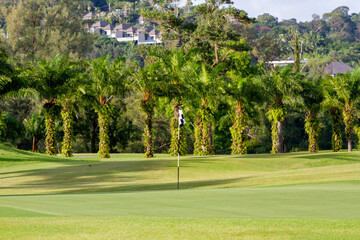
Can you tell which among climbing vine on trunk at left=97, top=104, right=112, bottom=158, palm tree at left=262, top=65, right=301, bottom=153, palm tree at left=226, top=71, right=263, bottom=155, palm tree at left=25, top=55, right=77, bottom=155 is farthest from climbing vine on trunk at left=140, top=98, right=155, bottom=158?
palm tree at left=262, top=65, right=301, bottom=153

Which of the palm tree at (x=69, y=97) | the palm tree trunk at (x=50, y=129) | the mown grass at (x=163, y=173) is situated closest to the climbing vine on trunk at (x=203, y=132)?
the mown grass at (x=163, y=173)

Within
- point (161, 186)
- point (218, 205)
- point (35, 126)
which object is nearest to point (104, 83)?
point (35, 126)

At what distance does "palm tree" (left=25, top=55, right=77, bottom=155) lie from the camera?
136 feet

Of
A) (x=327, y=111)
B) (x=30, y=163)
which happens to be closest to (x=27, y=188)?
(x=30, y=163)

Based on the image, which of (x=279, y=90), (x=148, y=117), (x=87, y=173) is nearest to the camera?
(x=87, y=173)

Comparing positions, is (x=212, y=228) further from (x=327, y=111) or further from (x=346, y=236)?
(x=327, y=111)

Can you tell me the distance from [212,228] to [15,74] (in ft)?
106

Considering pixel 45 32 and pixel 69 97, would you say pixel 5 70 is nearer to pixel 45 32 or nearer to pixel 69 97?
pixel 69 97

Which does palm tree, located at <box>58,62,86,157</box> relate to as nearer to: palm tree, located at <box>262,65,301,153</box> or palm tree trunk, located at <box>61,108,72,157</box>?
palm tree trunk, located at <box>61,108,72,157</box>

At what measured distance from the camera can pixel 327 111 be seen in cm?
4997

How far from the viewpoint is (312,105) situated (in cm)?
5019

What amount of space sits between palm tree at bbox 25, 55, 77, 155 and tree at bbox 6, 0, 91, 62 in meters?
36.2

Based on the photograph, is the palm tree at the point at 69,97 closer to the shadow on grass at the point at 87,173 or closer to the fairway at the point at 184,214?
the shadow on grass at the point at 87,173

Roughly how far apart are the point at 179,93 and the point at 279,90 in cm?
898
